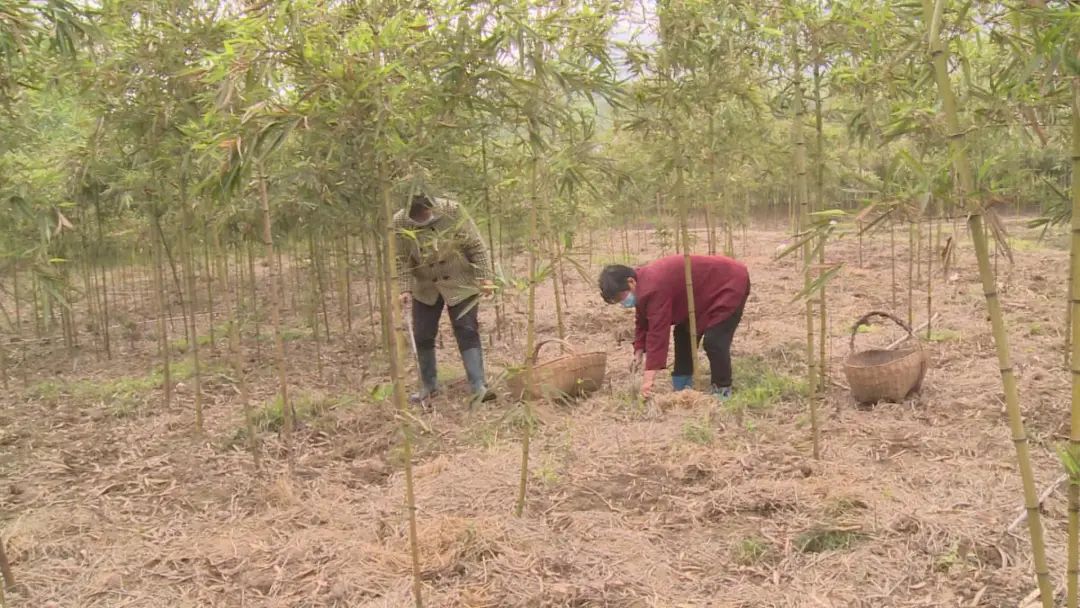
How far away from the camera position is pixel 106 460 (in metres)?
4.49

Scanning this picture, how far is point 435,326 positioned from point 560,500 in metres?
2.09

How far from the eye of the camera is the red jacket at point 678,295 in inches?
192

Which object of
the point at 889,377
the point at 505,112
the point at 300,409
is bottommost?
the point at 300,409

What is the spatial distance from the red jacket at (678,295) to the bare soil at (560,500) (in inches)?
15.2

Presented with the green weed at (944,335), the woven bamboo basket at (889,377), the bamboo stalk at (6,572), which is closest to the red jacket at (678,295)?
the woven bamboo basket at (889,377)

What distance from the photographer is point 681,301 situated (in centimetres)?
507

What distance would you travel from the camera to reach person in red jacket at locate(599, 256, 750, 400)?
16.0ft

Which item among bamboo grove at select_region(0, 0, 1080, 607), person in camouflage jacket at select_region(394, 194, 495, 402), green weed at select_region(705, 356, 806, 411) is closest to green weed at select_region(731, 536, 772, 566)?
bamboo grove at select_region(0, 0, 1080, 607)

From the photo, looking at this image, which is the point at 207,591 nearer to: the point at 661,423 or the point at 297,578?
the point at 297,578

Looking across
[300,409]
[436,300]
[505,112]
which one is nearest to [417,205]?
[436,300]

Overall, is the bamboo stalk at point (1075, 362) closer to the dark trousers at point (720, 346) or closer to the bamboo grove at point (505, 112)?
the bamboo grove at point (505, 112)

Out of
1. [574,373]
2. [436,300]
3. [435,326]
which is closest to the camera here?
[574,373]

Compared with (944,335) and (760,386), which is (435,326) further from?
(944,335)

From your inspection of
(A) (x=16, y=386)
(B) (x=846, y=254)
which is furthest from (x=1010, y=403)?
(B) (x=846, y=254)
